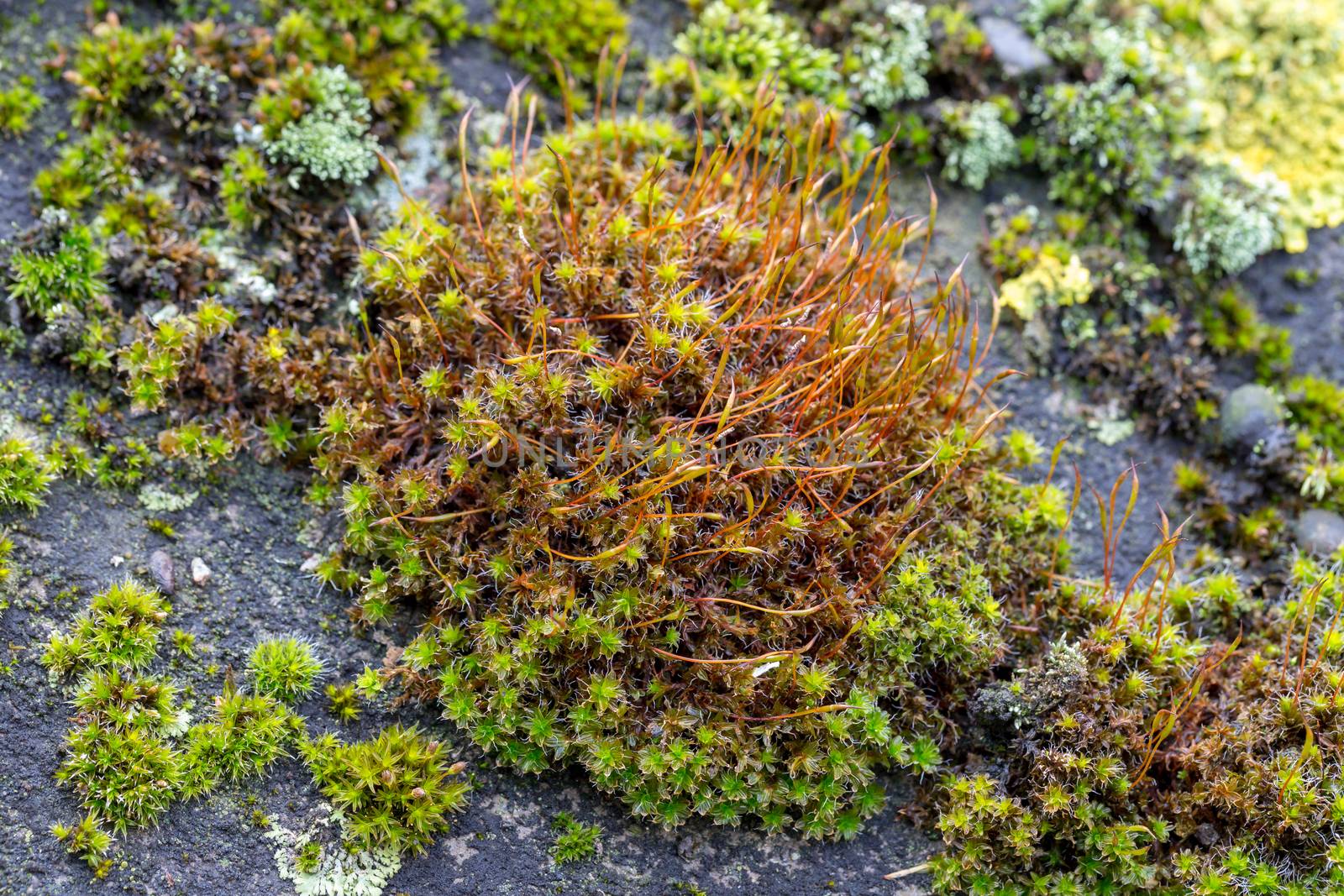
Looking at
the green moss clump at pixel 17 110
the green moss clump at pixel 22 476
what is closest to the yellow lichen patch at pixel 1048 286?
the green moss clump at pixel 22 476

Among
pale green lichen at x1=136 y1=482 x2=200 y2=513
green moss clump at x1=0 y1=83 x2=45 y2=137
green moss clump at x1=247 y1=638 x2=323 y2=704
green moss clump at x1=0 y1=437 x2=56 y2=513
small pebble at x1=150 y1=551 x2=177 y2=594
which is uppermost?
green moss clump at x1=0 y1=83 x2=45 y2=137

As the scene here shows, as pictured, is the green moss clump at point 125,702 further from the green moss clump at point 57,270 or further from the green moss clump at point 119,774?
the green moss clump at point 57,270

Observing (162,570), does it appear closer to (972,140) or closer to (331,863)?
(331,863)

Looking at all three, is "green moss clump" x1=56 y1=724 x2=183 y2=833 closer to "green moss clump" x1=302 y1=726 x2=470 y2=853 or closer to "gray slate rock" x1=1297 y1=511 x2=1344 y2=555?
"green moss clump" x1=302 y1=726 x2=470 y2=853

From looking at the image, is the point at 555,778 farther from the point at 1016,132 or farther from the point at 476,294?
the point at 1016,132

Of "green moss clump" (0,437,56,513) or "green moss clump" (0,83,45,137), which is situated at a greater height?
"green moss clump" (0,83,45,137)

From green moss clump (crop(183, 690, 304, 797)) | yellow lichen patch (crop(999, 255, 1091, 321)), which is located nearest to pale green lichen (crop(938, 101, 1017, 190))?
yellow lichen patch (crop(999, 255, 1091, 321))

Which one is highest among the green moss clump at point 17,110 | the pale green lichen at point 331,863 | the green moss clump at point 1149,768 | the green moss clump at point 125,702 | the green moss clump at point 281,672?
the green moss clump at point 17,110
